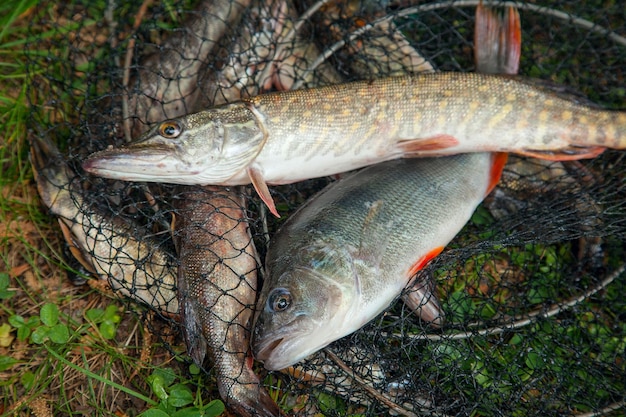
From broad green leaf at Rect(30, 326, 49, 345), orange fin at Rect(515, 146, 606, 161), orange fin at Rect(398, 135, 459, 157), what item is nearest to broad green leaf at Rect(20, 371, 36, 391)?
broad green leaf at Rect(30, 326, 49, 345)

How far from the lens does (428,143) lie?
327cm

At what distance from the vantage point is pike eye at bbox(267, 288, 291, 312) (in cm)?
273

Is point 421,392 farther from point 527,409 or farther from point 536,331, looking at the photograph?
point 536,331

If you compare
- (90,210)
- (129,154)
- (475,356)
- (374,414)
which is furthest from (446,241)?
(90,210)

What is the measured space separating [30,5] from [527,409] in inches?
165

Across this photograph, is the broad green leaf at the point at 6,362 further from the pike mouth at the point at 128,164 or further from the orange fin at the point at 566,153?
the orange fin at the point at 566,153

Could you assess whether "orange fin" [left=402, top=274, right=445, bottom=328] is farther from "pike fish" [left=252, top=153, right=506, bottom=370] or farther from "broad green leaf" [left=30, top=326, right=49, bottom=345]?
"broad green leaf" [left=30, top=326, right=49, bottom=345]

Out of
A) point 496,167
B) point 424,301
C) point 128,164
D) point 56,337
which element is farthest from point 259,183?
point 56,337

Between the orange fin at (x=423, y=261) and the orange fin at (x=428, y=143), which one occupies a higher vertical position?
the orange fin at (x=428, y=143)

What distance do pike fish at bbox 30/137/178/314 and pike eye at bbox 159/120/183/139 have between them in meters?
0.66

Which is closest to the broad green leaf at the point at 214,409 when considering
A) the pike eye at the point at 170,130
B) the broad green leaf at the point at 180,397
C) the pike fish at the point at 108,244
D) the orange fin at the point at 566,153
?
the broad green leaf at the point at 180,397

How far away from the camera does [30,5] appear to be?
4008 millimetres

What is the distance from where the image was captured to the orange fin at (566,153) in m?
3.41

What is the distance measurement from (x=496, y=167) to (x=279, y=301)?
5.35ft
